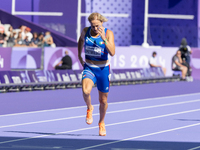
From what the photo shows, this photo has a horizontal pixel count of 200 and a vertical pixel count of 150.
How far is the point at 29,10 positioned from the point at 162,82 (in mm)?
8589

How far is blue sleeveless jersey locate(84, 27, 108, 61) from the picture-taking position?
883 cm

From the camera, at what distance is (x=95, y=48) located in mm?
8859

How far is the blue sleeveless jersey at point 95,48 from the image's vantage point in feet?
29.0

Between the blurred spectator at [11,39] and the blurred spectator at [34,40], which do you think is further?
the blurred spectator at [34,40]

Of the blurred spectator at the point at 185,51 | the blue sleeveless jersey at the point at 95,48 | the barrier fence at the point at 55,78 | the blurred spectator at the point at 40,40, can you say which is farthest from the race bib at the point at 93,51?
the blurred spectator at the point at 185,51

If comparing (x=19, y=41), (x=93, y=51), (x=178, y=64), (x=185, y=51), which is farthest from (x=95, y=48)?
(x=185, y=51)

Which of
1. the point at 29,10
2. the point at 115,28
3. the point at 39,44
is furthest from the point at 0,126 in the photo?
the point at 115,28

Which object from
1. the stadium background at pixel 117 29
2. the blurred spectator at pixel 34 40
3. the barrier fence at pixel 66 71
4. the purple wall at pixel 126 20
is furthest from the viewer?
the purple wall at pixel 126 20

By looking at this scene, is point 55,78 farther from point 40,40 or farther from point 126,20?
point 126,20

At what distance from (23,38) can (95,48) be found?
55.1ft

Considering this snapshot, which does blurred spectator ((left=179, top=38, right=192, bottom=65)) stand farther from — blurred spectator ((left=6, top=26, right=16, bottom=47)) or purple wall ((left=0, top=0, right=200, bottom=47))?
blurred spectator ((left=6, top=26, right=16, bottom=47))

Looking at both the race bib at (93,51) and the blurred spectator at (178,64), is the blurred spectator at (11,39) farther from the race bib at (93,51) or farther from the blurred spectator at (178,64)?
the race bib at (93,51)

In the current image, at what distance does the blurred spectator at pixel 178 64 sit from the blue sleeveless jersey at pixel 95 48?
20592mm

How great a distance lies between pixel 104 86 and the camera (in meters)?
9.04
